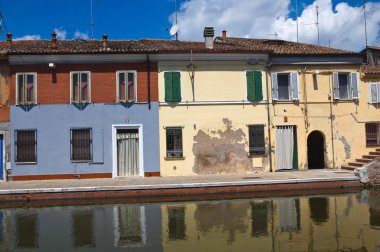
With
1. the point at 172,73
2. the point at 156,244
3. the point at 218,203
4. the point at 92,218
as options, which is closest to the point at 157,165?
the point at 172,73

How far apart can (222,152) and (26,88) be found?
10.5 m

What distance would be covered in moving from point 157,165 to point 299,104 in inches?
328

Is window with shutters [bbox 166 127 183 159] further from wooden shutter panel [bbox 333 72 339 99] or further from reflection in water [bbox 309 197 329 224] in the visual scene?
wooden shutter panel [bbox 333 72 339 99]

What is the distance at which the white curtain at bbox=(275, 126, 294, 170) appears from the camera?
1970 cm

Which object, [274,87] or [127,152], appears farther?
[274,87]

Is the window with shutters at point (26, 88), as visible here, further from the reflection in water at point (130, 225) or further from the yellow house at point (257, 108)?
the reflection in water at point (130, 225)

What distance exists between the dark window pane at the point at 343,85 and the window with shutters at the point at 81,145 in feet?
45.6

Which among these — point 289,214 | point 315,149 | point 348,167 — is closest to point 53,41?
point 289,214

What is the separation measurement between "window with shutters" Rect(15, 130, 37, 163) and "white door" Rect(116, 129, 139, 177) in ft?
13.7

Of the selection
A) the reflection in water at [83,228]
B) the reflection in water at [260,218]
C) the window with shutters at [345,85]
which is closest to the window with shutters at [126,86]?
the reflection in water at [83,228]

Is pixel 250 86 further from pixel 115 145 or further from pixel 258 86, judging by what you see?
pixel 115 145

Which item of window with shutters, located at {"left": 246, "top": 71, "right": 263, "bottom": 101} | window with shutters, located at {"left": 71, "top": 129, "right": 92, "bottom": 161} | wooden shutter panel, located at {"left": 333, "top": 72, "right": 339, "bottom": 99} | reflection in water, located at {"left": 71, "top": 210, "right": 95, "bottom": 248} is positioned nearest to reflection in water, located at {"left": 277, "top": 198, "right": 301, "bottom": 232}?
reflection in water, located at {"left": 71, "top": 210, "right": 95, "bottom": 248}

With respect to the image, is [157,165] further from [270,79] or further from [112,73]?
[270,79]

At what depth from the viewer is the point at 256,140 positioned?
64.5 ft
